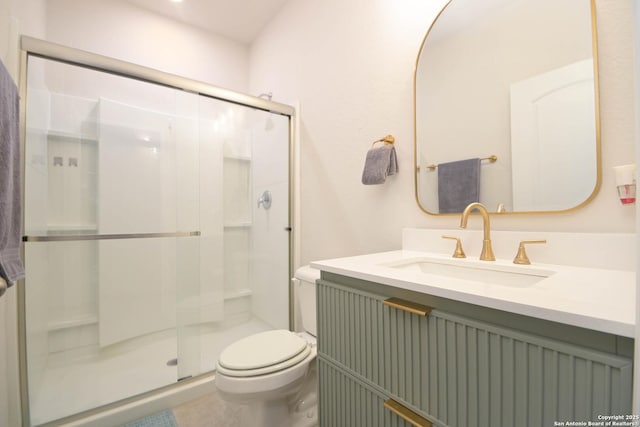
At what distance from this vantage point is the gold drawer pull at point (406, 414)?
645 millimetres

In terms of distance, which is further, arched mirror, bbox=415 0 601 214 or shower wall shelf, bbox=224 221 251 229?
shower wall shelf, bbox=224 221 251 229

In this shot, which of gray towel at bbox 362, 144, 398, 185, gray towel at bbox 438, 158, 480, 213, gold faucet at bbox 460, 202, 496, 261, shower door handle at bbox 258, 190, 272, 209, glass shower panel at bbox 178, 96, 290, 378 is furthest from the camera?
shower door handle at bbox 258, 190, 272, 209

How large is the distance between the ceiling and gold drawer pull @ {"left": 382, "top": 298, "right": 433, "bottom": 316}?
91.6 inches

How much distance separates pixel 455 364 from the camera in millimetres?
586

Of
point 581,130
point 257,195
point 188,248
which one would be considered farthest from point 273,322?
point 581,130

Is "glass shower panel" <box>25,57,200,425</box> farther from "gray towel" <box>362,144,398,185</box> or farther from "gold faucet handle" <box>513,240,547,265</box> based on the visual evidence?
"gold faucet handle" <box>513,240,547,265</box>

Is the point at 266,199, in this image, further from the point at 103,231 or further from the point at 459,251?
the point at 459,251

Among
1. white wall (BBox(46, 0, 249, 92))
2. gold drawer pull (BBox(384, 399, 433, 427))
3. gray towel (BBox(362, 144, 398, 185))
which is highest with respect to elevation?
white wall (BBox(46, 0, 249, 92))

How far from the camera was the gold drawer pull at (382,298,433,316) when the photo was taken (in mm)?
636

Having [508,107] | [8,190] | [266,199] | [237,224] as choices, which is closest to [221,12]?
[266,199]

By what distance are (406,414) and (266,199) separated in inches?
62.1

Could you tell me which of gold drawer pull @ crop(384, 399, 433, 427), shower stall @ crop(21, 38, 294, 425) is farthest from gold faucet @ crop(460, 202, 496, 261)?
shower stall @ crop(21, 38, 294, 425)

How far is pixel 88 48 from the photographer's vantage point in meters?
1.94

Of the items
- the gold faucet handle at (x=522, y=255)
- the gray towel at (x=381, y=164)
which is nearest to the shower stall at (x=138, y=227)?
the gray towel at (x=381, y=164)
